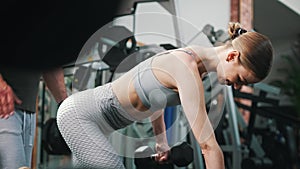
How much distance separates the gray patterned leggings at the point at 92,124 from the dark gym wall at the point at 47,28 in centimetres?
15

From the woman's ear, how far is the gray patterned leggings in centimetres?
27

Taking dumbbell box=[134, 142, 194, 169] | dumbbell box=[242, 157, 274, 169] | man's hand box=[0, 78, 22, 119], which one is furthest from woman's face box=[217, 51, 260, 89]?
dumbbell box=[242, 157, 274, 169]

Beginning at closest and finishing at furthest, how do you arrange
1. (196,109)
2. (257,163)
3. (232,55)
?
1. (196,109)
2. (232,55)
3. (257,163)

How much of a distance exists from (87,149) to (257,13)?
6.12ft

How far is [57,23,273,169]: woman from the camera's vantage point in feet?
3.14

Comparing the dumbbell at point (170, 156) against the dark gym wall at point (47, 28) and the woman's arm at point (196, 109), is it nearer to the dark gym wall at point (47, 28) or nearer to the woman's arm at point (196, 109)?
the woman's arm at point (196, 109)

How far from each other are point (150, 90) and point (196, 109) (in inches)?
7.2

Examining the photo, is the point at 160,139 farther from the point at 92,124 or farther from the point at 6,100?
the point at 6,100

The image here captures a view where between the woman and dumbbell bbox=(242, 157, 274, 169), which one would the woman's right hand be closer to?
the woman

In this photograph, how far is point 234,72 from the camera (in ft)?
3.33

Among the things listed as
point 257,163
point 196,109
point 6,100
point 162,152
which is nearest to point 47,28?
point 6,100

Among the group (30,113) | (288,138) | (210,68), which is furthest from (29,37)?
(288,138)

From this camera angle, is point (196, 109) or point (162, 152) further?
point (162, 152)

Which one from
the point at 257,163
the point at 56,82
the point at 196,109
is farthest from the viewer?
the point at 257,163
